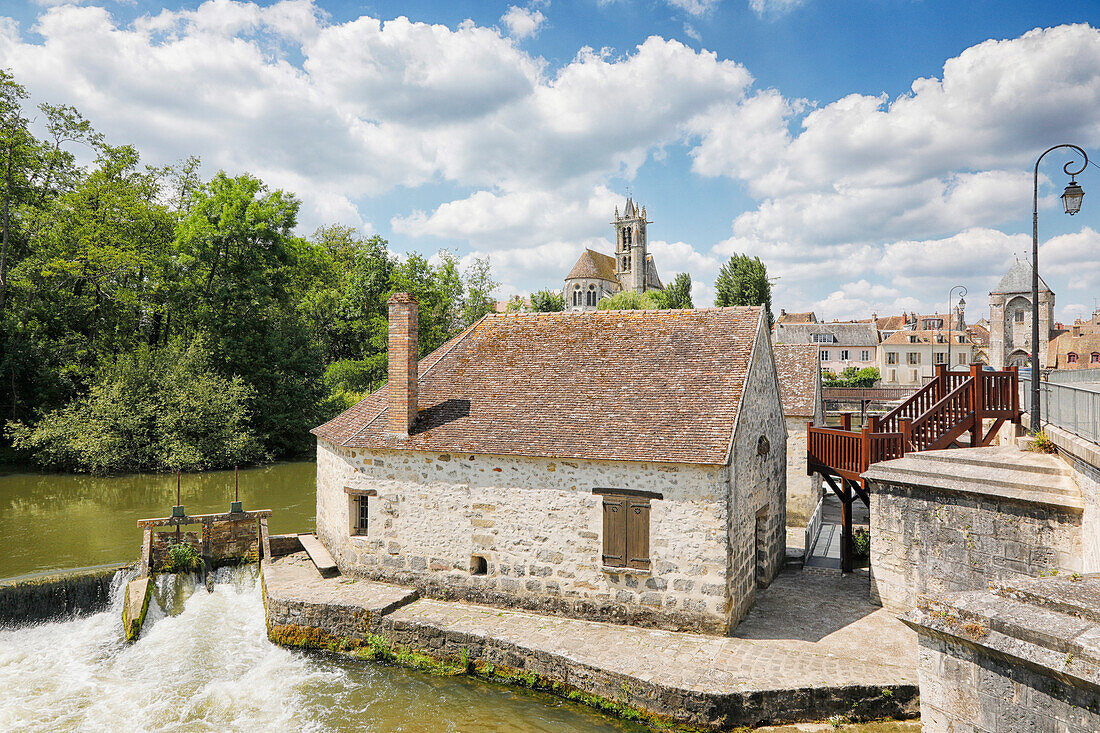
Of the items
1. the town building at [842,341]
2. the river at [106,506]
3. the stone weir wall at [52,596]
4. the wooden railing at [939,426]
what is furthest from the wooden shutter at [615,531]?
the town building at [842,341]

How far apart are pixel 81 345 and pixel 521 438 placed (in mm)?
26942

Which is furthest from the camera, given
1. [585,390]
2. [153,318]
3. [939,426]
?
[153,318]

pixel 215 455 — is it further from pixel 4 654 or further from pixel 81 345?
pixel 4 654

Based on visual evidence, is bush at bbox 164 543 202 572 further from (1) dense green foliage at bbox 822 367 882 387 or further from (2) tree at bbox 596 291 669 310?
(1) dense green foliage at bbox 822 367 882 387

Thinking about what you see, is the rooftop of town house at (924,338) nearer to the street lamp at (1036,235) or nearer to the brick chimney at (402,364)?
the street lamp at (1036,235)

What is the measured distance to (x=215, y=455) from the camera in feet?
89.1

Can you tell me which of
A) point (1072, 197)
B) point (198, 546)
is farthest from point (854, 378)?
point (198, 546)

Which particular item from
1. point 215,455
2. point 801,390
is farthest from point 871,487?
point 215,455

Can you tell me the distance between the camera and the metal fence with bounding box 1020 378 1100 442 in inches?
301

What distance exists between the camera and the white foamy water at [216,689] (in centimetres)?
897

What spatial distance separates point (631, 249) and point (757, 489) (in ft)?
253

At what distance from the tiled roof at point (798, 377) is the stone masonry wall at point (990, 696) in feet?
41.8

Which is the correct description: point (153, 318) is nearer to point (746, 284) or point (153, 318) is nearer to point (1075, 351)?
point (746, 284)

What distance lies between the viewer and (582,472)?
11.0 meters
